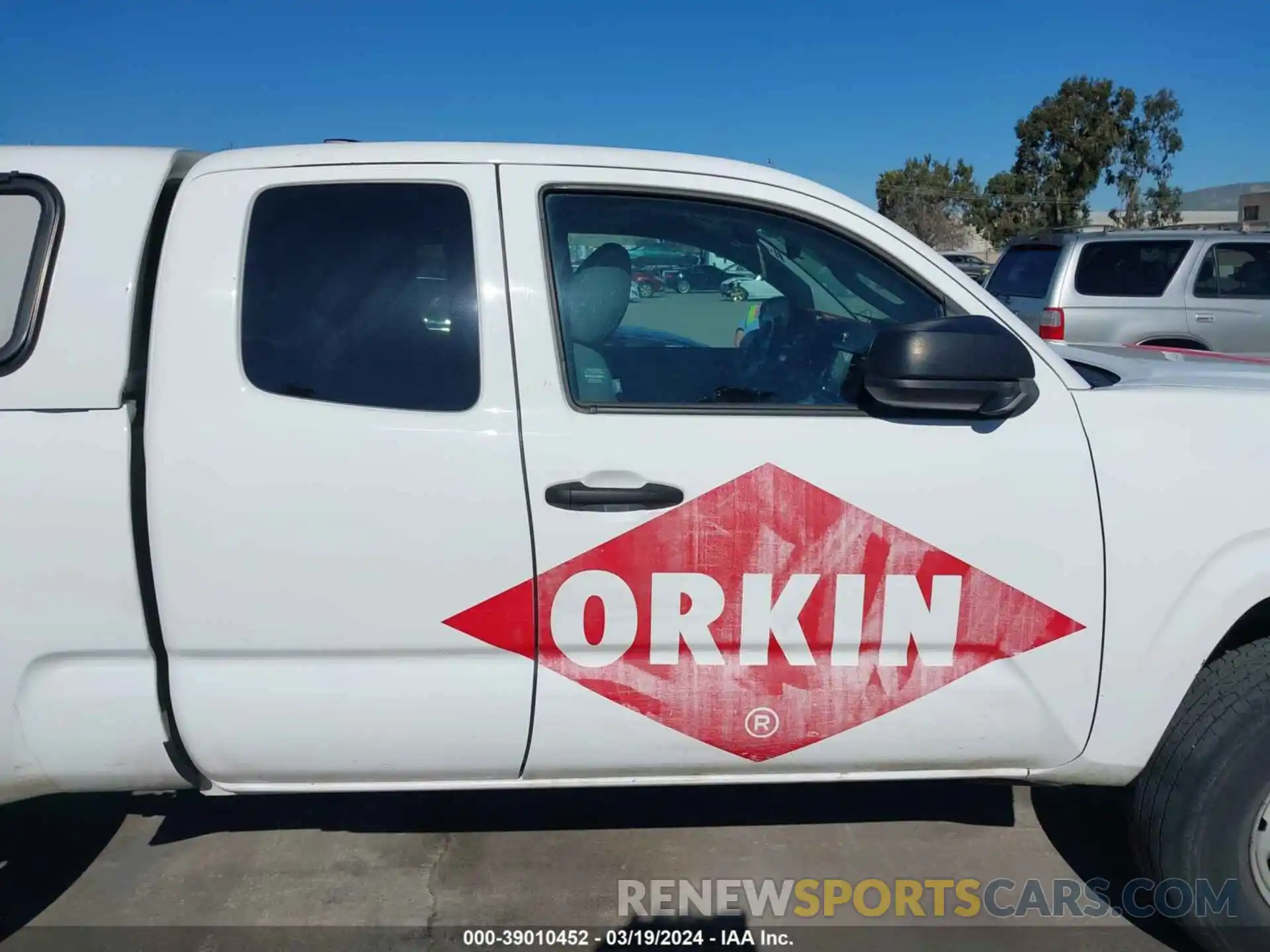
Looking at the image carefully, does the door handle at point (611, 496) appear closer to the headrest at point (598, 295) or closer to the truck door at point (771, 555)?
the truck door at point (771, 555)

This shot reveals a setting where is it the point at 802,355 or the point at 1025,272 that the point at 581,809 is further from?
the point at 1025,272

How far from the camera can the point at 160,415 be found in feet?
6.88

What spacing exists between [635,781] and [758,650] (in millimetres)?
442

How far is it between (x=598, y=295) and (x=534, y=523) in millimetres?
596

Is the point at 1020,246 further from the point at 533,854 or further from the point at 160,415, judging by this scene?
the point at 160,415

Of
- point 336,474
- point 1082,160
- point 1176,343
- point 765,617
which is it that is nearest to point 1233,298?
point 1176,343

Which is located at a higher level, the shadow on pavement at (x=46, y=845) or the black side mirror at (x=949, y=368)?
the black side mirror at (x=949, y=368)

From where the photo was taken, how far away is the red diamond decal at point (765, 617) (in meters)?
2.15

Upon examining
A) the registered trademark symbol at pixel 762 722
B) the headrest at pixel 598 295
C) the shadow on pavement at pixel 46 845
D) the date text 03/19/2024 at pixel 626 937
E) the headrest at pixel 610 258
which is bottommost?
the date text 03/19/2024 at pixel 626 937

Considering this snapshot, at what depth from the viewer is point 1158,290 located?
9.09 metres

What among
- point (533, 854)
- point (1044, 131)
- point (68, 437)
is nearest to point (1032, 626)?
point (533, 854)

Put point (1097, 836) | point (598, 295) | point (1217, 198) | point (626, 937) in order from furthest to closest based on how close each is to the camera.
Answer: point (1217, 198) → point (1097, 836) → point (626, 937) → point (598, 295)

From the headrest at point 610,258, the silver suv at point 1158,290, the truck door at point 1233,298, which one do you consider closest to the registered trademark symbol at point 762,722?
the headrest at point 610,258

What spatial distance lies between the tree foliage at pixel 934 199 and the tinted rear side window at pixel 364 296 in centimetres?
4763
